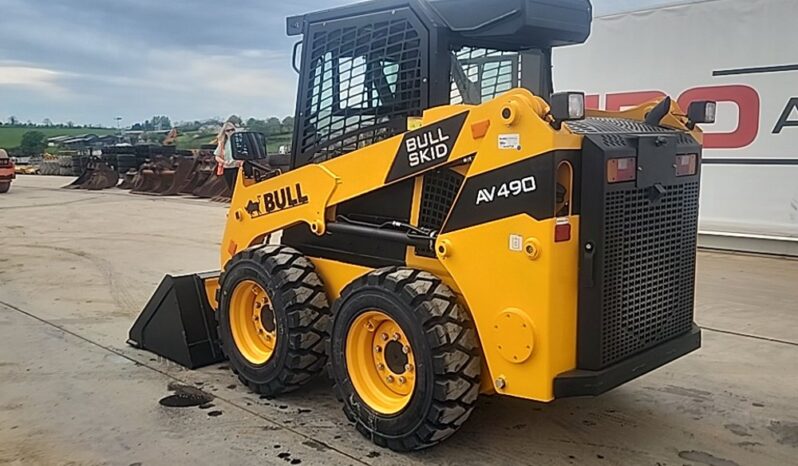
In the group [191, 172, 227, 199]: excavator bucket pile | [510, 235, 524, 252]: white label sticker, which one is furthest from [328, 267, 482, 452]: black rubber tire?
[191, 172, 227, 199]: excavator bucket pile

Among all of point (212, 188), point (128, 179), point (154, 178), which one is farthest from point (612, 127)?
point (128, 179)

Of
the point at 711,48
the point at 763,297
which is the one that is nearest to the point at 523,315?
the point at 763,297

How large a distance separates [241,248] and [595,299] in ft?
8.05

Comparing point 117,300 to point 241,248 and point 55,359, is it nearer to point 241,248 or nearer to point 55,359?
point 55,359

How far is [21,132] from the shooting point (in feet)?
136

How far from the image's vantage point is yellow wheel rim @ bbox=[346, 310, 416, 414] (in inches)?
143

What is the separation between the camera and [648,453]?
356cm

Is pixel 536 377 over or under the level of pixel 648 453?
over

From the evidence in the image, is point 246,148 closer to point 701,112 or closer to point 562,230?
point 562,230

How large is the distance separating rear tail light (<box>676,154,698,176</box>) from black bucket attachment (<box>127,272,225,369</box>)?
3066mm

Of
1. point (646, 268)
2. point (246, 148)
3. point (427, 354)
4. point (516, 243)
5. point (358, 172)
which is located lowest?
point (427, 354)

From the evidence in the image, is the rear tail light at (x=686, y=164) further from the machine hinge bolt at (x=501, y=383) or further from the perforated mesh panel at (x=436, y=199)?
the machine hinge bolt at (x=501, y=383)

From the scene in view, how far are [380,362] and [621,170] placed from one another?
1.50 metres

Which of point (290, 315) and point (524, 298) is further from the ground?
point (524, 298)
